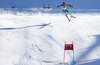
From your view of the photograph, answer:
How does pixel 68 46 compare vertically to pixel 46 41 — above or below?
below

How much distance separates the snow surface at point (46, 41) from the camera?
3990mm

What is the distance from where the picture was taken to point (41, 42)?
15.8ft

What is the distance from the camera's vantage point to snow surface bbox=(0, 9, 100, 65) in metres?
3.99

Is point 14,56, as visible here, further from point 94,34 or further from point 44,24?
point 94,34

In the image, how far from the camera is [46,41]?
4.89 m

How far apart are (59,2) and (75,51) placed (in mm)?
5520

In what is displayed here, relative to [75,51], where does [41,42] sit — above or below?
above

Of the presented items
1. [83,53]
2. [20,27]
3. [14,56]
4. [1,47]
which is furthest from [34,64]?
→ [20,27]

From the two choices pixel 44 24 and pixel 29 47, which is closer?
pixel 29 47

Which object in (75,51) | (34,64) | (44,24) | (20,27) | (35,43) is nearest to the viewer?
(34,64)

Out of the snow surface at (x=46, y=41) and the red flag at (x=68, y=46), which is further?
the red flag at (x=68, y=46)

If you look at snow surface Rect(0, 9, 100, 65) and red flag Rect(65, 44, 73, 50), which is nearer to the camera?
snow surface Rect(0, 9, 100, 65)

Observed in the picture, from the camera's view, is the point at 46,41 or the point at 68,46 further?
the point at 46,41

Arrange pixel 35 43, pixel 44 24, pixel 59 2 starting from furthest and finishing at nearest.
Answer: pixel 59 2, pixel 44 24, pixel 35 43
